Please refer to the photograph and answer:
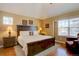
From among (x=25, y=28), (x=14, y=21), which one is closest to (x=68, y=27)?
(x=25, y=28)

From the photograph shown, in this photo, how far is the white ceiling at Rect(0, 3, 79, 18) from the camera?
1771 millimetres

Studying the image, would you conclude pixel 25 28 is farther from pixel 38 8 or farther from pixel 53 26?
pixel 53 26

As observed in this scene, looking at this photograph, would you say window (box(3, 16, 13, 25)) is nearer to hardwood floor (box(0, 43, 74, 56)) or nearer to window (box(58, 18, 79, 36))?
hardwood floor (box(0, 43, 74, 56))

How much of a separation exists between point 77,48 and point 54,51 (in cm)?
48

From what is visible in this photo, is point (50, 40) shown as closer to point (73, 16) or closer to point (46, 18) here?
point (46, 18)

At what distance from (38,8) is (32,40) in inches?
27.0

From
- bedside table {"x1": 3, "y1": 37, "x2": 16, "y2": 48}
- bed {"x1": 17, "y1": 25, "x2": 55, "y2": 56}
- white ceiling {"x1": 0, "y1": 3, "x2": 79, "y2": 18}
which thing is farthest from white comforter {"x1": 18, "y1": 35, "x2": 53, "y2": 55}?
white ceiling {"x1": 0, "y1": 3, "x2": 79, "y2": 18}

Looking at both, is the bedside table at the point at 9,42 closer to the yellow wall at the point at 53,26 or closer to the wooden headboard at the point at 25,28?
the wooden headboard at the point at 25,28

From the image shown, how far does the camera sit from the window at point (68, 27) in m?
1.84

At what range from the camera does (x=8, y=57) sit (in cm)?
183

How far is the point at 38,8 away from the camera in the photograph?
6.05ft

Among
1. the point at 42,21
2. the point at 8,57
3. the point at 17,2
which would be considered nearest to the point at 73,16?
the point at 42,21

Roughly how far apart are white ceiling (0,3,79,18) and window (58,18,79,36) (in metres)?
0.23

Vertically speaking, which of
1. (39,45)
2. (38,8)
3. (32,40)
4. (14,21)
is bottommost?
(39,45)
